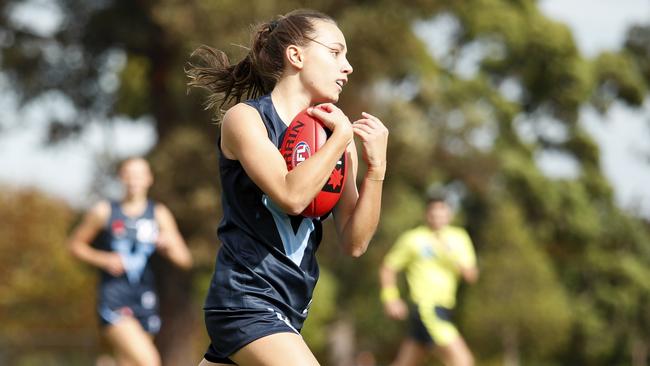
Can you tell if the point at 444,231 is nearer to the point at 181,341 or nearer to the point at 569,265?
the point at 181,341

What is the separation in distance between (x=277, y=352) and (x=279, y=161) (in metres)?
0.69

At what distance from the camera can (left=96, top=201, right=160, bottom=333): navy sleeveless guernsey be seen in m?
9.25

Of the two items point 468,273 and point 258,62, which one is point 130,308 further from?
point 258,62

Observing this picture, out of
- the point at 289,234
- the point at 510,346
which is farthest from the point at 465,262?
the point at 510,346

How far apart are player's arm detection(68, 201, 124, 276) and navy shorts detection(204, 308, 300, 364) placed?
5178 millimetres

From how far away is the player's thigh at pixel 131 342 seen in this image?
28.8ft

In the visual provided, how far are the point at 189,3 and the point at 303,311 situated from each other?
57.7 feet

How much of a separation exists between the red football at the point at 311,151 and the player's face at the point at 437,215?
7.03m

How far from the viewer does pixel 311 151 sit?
4.05 m

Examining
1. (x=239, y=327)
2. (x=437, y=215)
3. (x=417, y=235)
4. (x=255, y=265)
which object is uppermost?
(x=255, y=265)

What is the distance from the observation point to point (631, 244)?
131ft

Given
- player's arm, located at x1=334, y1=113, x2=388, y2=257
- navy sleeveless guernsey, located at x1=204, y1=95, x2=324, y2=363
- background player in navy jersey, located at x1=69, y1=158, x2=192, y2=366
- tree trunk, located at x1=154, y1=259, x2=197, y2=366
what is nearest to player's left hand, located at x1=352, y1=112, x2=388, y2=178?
player's arm, located at x1=334, y1=113, x2=388, y2=257

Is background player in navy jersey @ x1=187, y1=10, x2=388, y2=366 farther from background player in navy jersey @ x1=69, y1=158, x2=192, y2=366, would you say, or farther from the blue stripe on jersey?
background player in navy jersey @ x1=69, y1=158, x2=192, y2=366

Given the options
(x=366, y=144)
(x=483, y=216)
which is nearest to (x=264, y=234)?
(x=366, y=144)
